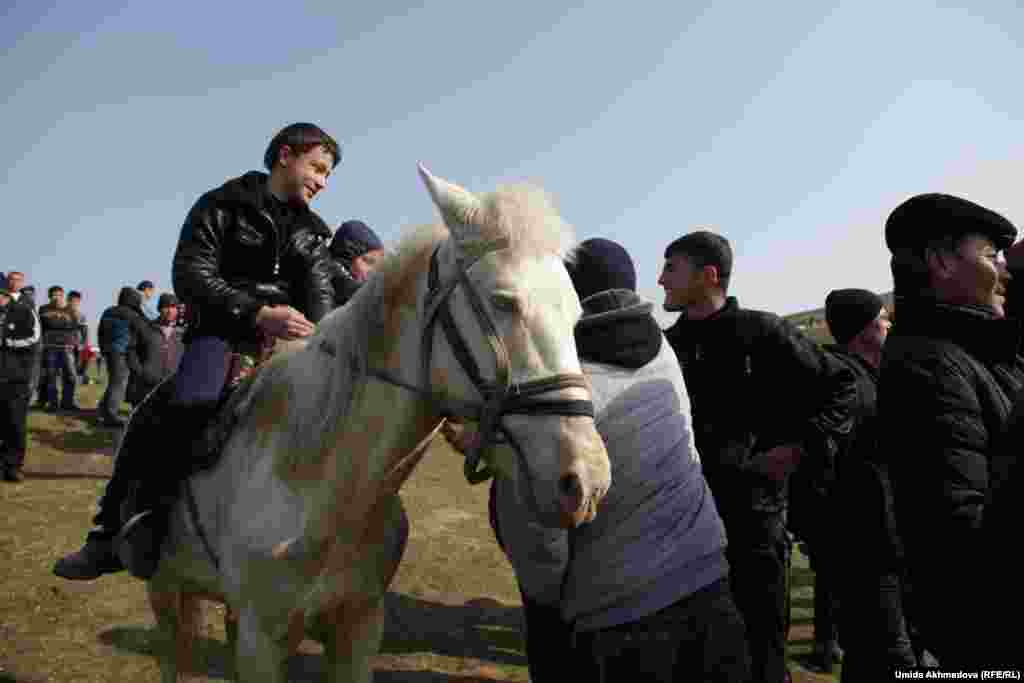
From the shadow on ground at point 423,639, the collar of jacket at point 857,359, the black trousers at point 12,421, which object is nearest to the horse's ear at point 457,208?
the collar of jacket at point 857,359

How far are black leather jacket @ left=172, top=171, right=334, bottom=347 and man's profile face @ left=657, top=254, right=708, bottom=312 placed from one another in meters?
2.33

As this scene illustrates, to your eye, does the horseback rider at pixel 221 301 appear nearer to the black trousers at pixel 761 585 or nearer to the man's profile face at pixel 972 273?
the man's profile face at pixel 972 273

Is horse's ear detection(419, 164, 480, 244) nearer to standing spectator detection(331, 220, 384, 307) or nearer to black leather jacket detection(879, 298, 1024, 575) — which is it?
black leather jacket detection(879, 298, 1024, 575)

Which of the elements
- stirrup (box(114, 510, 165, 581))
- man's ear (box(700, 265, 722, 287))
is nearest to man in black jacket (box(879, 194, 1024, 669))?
man's ear (box(700, 265, 722, 287))

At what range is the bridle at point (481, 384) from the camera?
175 cm

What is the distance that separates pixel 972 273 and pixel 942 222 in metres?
0.21

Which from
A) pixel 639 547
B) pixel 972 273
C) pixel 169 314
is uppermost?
pixel 169 314

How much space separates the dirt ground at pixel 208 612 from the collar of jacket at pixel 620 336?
3.35 meters

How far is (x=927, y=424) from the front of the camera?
1.96 meters

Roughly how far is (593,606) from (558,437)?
0.73 m

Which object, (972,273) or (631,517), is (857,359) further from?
(631,517)

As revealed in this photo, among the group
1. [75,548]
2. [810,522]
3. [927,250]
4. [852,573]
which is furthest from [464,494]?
[927,250]

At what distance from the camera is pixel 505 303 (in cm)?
186

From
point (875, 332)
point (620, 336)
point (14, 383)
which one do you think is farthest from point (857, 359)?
point (14, 383)
